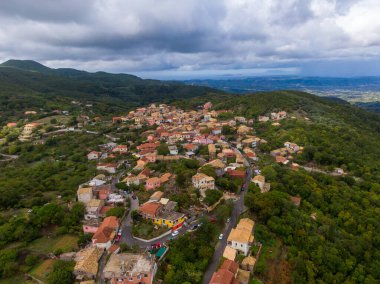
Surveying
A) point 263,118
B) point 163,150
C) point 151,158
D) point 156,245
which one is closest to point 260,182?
point 156,245

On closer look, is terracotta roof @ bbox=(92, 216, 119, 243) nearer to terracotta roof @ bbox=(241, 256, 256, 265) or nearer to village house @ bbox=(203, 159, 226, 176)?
terracotta roof @ bbox=(241, 256, 256, 265)

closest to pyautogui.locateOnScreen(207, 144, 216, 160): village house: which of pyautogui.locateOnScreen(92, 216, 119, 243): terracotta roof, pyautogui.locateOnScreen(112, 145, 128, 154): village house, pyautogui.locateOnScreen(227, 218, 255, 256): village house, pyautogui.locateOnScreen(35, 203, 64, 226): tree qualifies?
pyautogui.locateOnScreen(112, 145, 128, 154): village house

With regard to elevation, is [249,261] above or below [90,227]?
below

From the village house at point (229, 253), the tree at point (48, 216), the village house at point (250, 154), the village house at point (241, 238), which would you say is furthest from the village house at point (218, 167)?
the tree at point (48, 216)

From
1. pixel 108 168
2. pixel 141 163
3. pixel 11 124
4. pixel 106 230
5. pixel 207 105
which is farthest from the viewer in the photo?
pixel 207 105

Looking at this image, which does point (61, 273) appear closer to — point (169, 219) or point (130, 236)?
point (130, 236)

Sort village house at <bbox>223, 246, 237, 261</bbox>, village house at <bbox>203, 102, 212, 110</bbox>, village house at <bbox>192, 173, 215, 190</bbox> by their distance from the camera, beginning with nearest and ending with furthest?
village house at <bbox>223, 246, 237, 261</bbox>
village house at <bbox>192, 173, 215, 190</bbox>
village house at <bbox>203, 102, 212, 110</bbox>

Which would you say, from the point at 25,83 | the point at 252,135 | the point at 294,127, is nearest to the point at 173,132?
the point at 252,135
